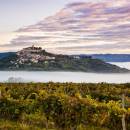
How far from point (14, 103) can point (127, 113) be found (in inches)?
294

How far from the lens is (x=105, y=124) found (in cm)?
2961

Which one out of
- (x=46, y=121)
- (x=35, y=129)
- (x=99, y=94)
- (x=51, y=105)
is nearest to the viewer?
(x=35, y=129)

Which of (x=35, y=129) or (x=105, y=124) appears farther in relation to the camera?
(x=105, y=124)

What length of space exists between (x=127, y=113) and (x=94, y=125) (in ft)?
6.47

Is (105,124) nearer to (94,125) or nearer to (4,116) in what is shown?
(94,125)

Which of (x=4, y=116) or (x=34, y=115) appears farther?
(x=4, y=116)

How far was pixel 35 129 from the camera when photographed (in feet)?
89.9

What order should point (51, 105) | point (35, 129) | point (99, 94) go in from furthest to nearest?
point (99, 94) < point (51, 105) < point (35, 129)

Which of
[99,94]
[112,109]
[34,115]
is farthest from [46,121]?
[99,94]

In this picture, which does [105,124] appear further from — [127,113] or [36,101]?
[36,101]

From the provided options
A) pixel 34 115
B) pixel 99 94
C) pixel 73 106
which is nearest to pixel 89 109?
pixel 73 106

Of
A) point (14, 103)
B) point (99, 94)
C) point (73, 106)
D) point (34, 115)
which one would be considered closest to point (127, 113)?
point (73, 106)

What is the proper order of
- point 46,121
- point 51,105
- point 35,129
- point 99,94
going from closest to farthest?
point 35,129 → point 46,121 → point 51,105 → point 99,94

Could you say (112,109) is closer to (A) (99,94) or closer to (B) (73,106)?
(B) (73,106)
